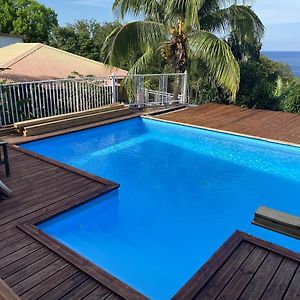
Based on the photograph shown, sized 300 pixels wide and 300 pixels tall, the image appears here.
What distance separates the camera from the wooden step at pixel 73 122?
25.6 ft

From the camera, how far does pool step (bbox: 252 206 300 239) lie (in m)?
1.88

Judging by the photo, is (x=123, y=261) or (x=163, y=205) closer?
(x=123, y=261)

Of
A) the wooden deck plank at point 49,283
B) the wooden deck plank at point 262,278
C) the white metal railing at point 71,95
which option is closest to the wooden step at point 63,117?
the white metal railing at point 71,95

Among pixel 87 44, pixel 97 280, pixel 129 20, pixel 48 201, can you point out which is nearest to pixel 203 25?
pixel 129 20

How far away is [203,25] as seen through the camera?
11.0m

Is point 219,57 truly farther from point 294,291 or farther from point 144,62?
point 294,291

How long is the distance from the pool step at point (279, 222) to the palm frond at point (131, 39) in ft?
29.4

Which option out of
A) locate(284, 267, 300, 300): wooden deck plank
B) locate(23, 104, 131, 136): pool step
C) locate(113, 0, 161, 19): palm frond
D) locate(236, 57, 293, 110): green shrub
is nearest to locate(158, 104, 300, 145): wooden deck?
locate(236, 57, 293, 110): green shrub

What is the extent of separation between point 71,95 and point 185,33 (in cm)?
442

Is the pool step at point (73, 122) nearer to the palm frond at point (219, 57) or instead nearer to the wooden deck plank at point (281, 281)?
the palm frond at point (219, 57)

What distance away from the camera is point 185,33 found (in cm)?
1057

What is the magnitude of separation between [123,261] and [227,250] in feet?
4.14

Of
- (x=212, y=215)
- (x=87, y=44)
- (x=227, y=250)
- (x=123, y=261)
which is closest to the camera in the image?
(x=227, y=250)

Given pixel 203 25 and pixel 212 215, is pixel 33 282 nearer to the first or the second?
pixel 212 215
